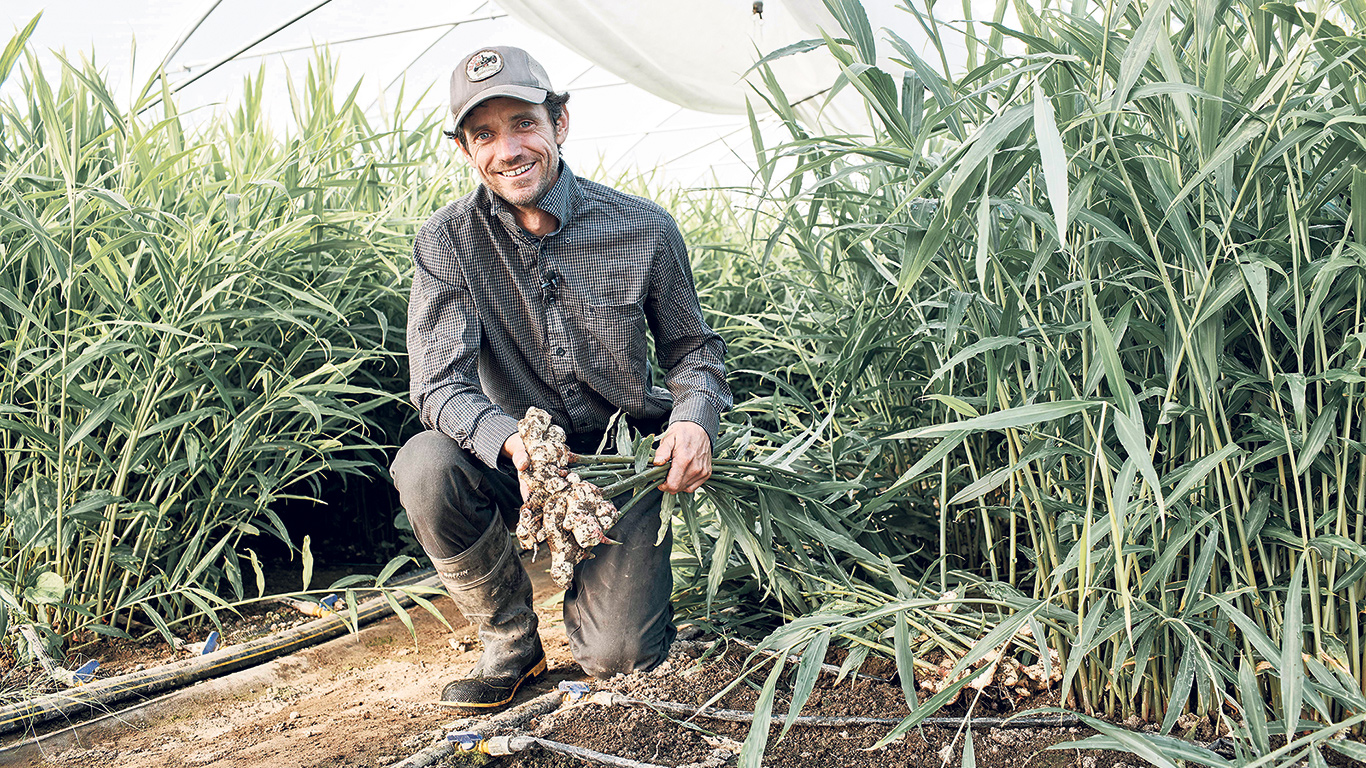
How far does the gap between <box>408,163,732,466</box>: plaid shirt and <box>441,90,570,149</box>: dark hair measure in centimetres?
7

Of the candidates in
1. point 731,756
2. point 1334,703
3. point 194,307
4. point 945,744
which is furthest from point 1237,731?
point 194,307

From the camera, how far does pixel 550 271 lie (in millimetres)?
1329

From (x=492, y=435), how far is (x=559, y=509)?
19 cm

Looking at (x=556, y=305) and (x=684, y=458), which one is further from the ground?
(x=556, y=305)

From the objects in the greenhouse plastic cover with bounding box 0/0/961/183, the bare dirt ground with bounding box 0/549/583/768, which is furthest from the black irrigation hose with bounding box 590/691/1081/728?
the greenhouse plastic cover with bounding box 0/0/961/183

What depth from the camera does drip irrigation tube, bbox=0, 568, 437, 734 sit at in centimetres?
123

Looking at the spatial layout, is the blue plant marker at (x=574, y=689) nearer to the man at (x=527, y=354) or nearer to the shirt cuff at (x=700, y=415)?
the man at (x=527, y=354)

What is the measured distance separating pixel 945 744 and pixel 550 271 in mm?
794

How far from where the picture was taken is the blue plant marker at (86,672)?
4.29 ft

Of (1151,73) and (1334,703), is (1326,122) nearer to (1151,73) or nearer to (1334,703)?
(1151,73)

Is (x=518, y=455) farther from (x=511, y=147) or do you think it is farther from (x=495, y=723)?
(x=511, y=147)

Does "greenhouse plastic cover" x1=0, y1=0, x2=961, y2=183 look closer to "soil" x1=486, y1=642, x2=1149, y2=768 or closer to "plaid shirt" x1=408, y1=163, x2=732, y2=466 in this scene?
"plaid shirt" x1=408, y1=163, x2=732, y2=466

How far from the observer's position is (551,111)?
4.36ft

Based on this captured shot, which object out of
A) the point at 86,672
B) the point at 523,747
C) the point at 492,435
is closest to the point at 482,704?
the point at 523,747
